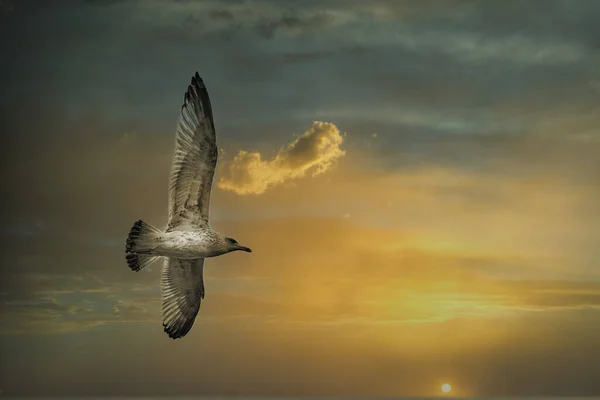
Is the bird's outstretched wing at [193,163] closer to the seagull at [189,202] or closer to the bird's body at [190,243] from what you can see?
the seagull at [189,202]

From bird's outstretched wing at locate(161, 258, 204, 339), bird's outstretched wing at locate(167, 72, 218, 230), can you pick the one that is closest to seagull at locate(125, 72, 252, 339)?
bird's outstretched wing at locate(167, 72, 218, 230)

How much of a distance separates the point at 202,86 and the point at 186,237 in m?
1.43

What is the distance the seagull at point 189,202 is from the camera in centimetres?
788

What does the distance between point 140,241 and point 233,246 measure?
88 centimetres

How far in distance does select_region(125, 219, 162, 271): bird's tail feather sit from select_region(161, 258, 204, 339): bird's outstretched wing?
864 mm

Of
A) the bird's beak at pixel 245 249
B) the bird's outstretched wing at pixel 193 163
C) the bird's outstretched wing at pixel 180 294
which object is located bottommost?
the bird's outstretched wing at pixel 180 294

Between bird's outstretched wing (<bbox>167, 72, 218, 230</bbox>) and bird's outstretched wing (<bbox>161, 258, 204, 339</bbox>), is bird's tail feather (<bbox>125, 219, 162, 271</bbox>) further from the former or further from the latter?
bird's outstretched wing (<bbox>161, 258, 204, 339</bbox>)

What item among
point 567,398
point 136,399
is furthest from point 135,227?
point 567,398

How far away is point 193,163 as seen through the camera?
26.2 ft

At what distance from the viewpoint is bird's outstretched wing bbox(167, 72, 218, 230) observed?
7918mm

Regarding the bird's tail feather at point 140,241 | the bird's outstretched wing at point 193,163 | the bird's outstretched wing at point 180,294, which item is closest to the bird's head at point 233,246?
the bird's outstretched wing at point 193,163

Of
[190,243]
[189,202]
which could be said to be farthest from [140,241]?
[189,202]

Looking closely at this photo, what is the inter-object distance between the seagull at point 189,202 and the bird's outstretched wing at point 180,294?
0.68 meters

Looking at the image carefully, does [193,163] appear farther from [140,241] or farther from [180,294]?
[180,294]
